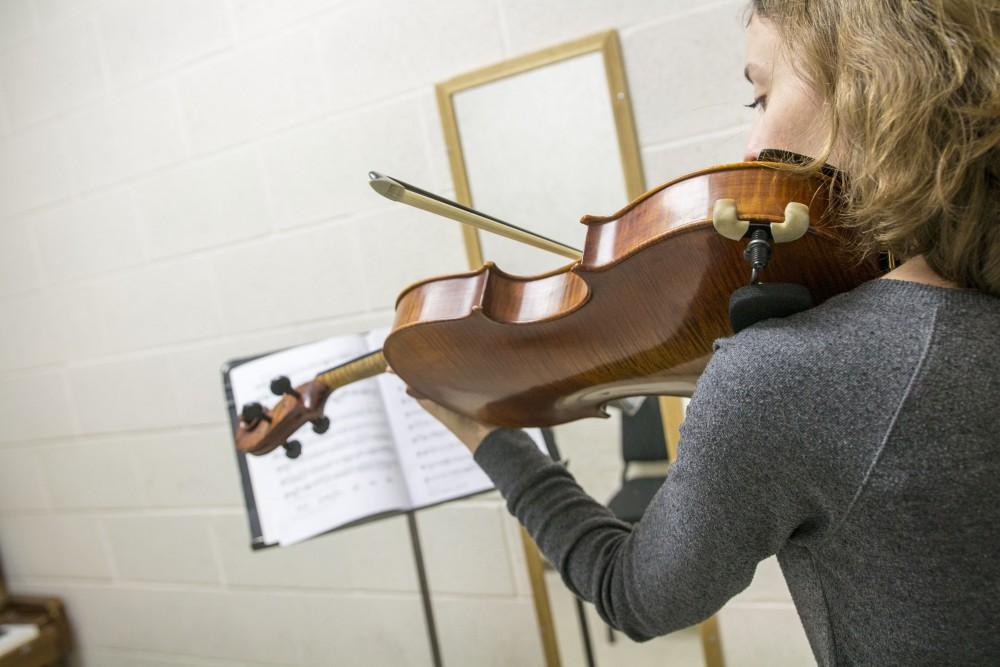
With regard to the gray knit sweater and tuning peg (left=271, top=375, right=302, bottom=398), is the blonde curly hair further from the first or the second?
tuning peg (left=271, top=375, right=302, bottom=398)

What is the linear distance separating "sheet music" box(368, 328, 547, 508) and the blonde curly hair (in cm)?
85

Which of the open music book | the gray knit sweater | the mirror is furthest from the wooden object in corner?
the gray knit sweater

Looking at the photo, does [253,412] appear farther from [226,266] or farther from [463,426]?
[226,266]

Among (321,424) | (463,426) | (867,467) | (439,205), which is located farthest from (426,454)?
(867,467)

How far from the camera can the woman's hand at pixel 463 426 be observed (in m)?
1.02

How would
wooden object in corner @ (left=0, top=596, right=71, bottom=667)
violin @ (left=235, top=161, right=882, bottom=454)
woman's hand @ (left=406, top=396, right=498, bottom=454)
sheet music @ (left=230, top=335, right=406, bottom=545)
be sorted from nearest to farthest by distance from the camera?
1. violin @ (left=235, top=161, right=882, bottom=454)
2. woman's hand @ (left=406, top=396, right=498, bottom=454)
3. sheet music @ (left=230, top=335, right=406, bottom=545)
4. wooden object in corner @ (left=0, top=596, right=71, bottom=667)

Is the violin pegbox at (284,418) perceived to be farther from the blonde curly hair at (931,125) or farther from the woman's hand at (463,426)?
the blonde curly hair at (931,125)

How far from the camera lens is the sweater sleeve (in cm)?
58

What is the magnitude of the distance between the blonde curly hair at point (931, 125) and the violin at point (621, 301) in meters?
0.07

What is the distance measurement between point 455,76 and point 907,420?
4.17 feet

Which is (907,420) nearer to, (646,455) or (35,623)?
(646,455)

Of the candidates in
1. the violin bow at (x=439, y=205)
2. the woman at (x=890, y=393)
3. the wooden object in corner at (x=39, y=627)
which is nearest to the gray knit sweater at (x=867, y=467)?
the woman at (x=890, y=393)

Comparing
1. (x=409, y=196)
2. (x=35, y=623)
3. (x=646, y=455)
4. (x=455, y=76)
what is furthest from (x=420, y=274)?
(x=35, y=623)

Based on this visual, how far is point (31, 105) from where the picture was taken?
2.15 meters
